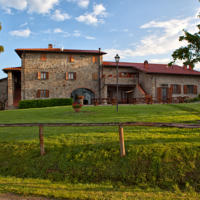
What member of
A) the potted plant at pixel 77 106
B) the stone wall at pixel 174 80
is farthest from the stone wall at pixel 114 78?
the potted plant at pixel 77 106

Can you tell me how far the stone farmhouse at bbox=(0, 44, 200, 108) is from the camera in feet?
82.9

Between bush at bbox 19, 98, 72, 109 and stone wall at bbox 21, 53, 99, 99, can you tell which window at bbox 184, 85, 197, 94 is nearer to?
stone wall at bbox 21, 53, 99, 99

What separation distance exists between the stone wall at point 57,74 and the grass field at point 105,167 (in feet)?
64.5

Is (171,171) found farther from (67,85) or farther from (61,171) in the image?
(67,85)

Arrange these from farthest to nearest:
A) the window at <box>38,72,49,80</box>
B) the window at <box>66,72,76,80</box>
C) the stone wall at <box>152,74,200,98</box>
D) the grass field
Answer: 1. the window at <box>66,72,76,80</box>
2. the window at <box>38,72,49,80</box>
3. the stone wall at <box>152,74,200,98</box>
4. the grass field

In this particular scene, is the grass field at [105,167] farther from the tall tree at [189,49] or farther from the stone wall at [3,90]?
the stone wall at [3,90]

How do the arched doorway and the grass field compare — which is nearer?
the grass field

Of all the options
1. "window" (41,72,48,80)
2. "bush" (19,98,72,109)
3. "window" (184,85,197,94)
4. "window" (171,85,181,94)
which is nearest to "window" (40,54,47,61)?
"window" (41,72,48,80)

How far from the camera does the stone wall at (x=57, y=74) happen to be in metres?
25.4

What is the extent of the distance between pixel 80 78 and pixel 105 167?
74.2 ft

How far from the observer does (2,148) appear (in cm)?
644

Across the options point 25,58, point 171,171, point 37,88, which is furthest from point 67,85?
point 171,171

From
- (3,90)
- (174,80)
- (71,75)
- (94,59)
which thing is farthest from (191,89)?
(3,90)

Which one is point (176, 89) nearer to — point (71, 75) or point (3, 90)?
point (71, 75)
